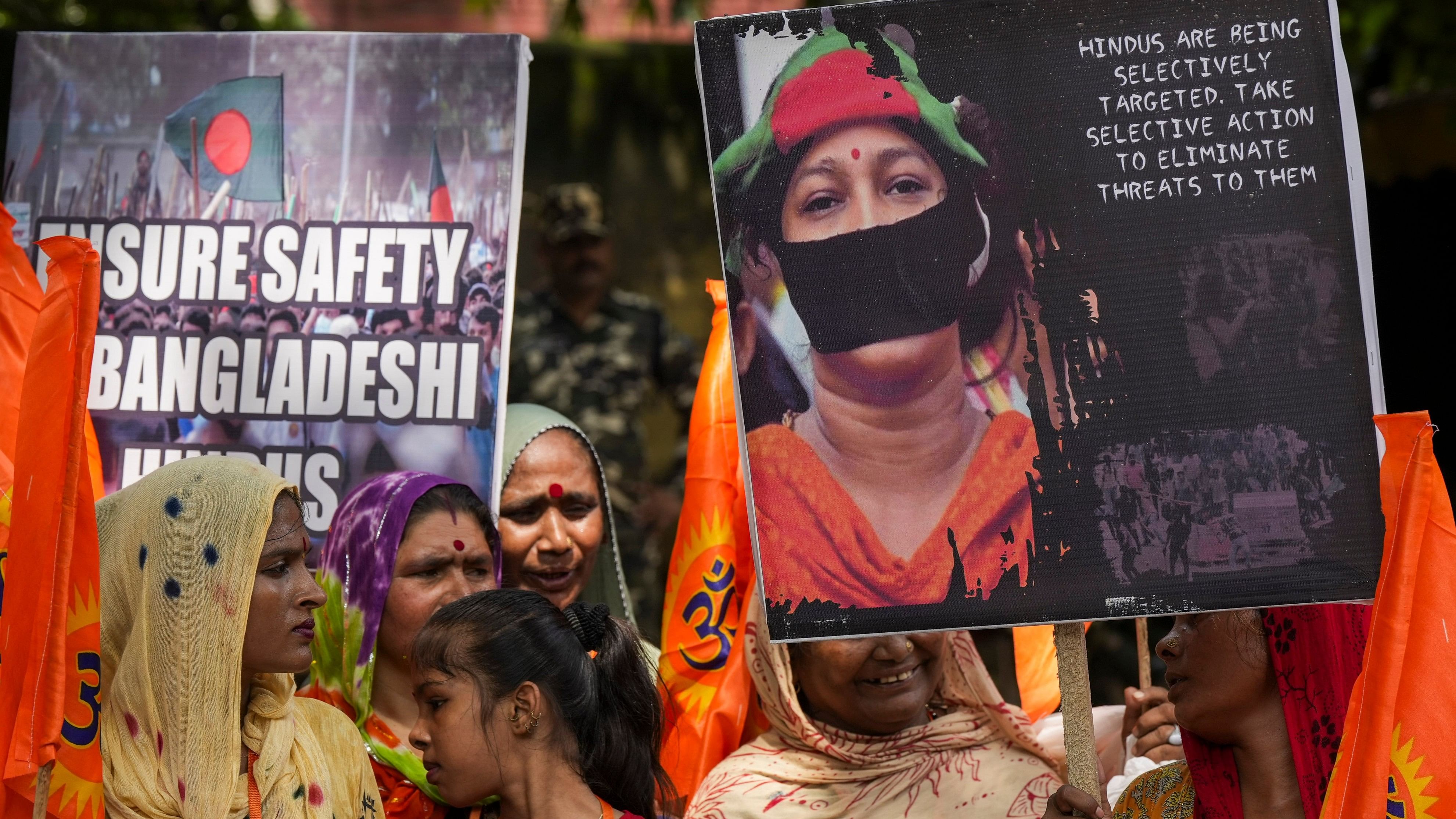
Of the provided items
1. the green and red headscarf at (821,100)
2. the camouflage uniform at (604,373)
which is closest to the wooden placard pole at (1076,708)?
the green and red headscarf at (821,100)

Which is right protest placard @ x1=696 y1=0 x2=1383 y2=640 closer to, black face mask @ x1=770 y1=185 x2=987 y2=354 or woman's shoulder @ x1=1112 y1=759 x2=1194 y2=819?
black face mask @ x1=770 y1=185 x2=987 y2=354

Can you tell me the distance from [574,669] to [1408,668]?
4.64 ft

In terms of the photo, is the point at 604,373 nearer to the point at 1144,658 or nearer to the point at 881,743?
the point at 881,743

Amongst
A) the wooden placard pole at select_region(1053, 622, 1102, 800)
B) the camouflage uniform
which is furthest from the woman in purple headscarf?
the camouflage uniform

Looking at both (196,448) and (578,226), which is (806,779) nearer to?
(196,448)

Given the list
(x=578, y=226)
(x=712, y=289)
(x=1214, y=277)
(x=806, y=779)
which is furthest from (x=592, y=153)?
(x=1214, y=277)

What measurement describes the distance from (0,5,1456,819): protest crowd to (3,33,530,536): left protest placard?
93 millimetres

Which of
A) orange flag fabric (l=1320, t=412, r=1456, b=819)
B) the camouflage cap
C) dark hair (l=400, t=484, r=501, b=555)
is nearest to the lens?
orange flag fabric (l=1320, t=412, r=1456, b=819)

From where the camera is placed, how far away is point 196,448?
11.1 ft

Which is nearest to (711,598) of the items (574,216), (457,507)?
(457,507)

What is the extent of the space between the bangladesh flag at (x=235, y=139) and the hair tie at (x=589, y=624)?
4.36 feet

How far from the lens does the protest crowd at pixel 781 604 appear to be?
2404 mm

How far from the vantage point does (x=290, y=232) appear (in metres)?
3.49

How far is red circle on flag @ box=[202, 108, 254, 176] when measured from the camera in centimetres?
353
